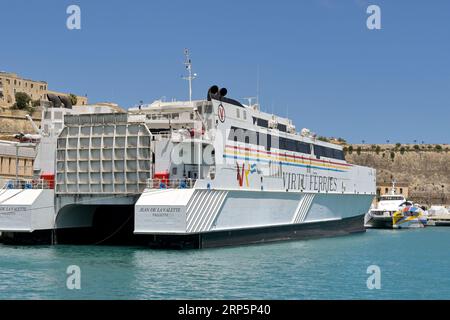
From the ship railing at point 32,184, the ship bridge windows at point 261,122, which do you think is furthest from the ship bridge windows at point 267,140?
the ship railing at point 32,184

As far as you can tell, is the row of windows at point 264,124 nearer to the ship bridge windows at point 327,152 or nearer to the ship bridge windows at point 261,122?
the ship bridge windows at point 261,122

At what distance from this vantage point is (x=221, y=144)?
29.9 m

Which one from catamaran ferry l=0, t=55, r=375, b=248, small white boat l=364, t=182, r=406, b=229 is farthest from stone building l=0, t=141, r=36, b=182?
small white boat l=364, t=182, r=406, b=229

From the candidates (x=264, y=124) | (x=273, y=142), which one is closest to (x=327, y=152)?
(x=264, y=124)

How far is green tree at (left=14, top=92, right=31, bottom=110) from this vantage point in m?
103

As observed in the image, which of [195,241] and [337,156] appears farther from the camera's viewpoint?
[337,156]

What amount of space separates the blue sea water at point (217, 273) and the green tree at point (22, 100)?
78451 millimetres

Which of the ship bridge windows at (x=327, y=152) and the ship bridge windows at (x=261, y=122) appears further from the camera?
the ship bridge windows at (x=327, y=152)

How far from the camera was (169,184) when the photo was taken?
93.4ft

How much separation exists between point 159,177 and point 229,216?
3.80 m

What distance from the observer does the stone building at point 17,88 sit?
10678cm
